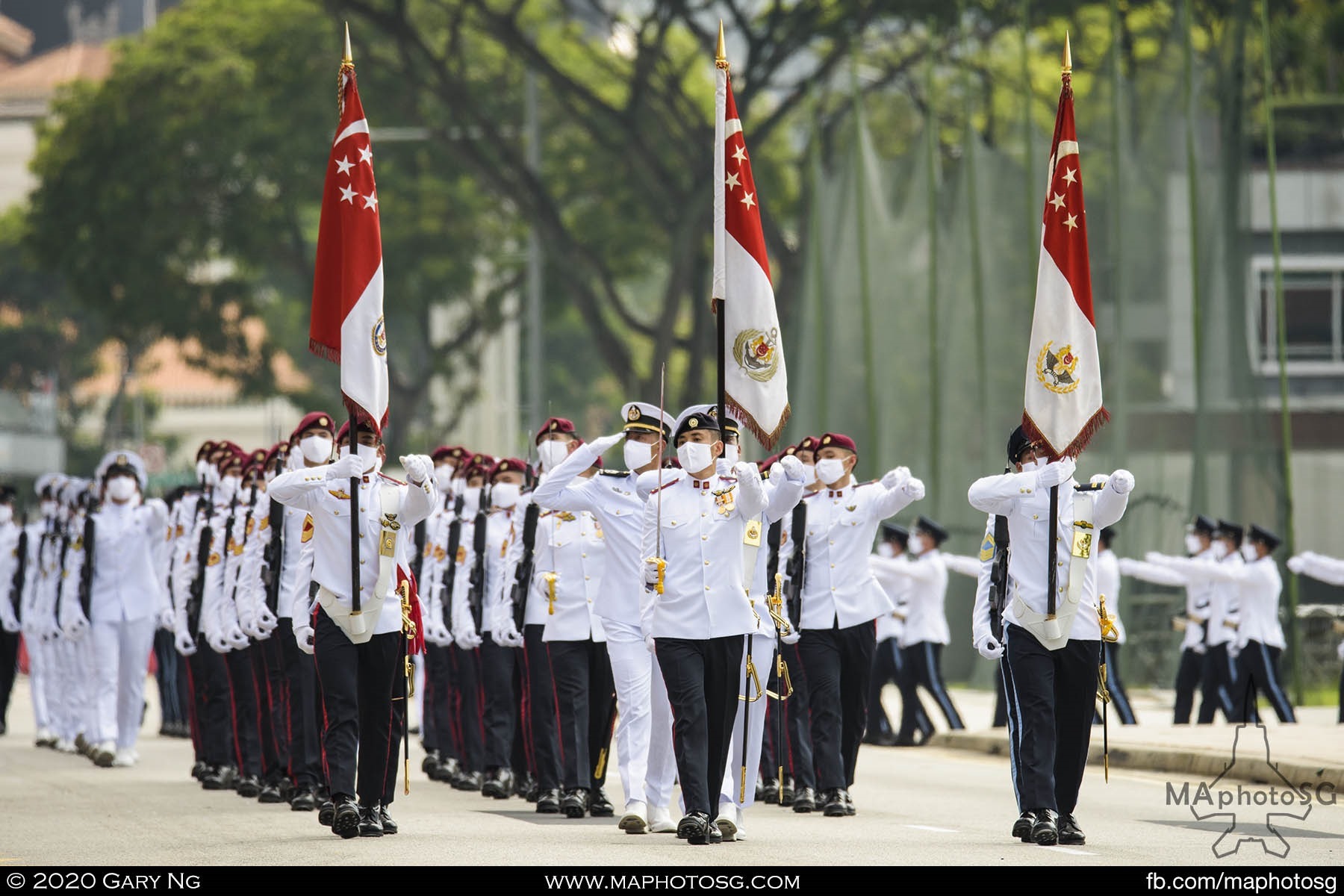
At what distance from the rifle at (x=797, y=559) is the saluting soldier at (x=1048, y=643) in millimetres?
2309

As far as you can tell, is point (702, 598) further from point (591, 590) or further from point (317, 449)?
point (317, 449)

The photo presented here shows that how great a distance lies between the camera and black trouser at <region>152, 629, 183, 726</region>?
20.7 meters

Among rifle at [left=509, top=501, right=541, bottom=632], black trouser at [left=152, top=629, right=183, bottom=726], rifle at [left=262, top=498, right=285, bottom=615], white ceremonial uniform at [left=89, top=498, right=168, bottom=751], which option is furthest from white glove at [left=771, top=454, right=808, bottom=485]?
black trouser at [left=152, top=629, right=183, bottom=726]

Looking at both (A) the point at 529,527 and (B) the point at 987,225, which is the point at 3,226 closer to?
(B) the point at 987,225

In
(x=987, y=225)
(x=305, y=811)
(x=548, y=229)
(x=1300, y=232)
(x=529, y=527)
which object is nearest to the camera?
(x=305, y=811)

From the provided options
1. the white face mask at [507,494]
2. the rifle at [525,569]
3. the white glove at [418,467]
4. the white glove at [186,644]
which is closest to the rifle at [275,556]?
the rifle at [525,569]

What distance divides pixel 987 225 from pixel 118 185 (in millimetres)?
17742

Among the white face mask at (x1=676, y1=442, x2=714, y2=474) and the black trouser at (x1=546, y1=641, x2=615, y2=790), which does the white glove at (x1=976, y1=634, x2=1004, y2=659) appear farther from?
the black trouser at (x1=546, y1=641, x2=615, y2=790)

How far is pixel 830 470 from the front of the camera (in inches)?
507

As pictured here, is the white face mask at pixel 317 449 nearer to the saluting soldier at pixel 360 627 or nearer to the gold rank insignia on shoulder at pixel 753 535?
the saluting soldier at pixel 360 627

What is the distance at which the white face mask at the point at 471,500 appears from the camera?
48.3 feet

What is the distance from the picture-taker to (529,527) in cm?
1338

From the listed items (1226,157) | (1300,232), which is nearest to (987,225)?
(1226,157)

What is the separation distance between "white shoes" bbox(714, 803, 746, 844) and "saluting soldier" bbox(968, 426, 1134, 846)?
4.28ft
